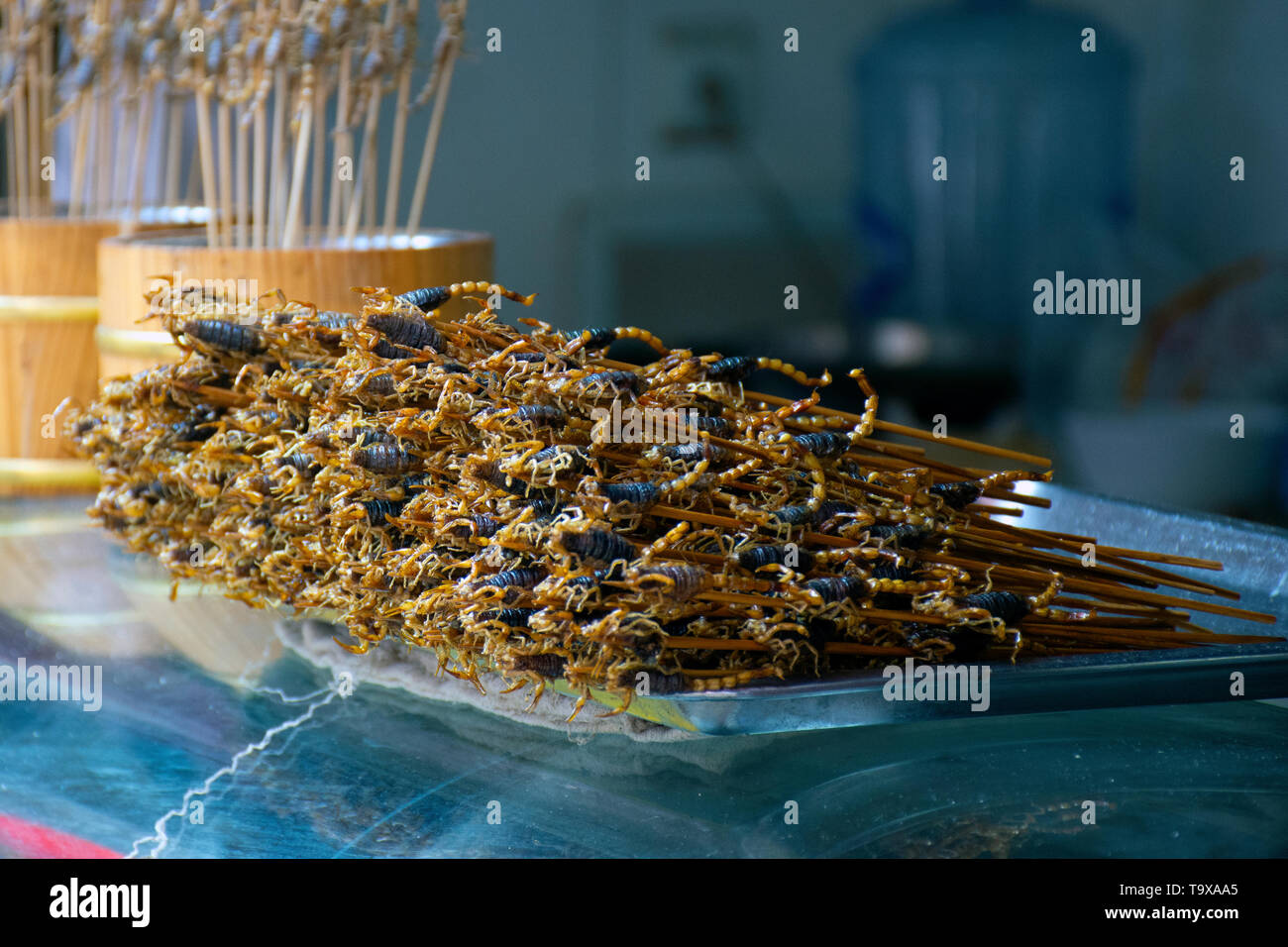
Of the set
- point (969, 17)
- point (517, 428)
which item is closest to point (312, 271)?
point (517, 428)

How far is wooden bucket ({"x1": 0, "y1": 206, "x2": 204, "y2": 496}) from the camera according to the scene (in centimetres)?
207

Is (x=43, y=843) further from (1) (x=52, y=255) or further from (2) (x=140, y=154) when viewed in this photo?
(2) (x=140, y=154)

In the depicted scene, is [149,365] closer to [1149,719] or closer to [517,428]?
[517,428]

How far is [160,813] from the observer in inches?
43.6

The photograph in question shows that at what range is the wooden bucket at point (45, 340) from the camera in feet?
6.79

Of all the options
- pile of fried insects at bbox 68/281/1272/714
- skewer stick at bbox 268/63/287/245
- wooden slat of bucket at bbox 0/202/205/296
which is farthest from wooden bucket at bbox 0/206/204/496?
pile of fried insects at bbox 68/281/1272/714

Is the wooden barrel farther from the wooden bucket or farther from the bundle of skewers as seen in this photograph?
the wooden bucket

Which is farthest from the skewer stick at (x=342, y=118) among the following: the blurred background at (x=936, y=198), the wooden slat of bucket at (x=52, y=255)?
the blurred background at (x=936, y=198)

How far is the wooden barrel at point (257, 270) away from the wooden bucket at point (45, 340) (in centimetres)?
25

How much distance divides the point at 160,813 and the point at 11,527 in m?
1.03

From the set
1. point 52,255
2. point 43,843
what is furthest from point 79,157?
point 43,843

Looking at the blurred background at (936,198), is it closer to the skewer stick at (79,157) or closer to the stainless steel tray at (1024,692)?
the skewer stick at (79,157)

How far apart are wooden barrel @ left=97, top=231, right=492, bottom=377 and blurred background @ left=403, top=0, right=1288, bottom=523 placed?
93.1 inches

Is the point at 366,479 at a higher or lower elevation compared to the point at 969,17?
lower
